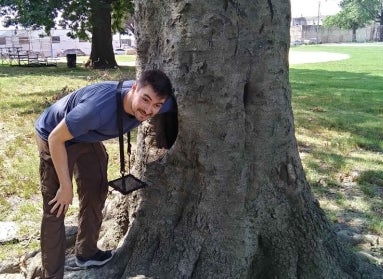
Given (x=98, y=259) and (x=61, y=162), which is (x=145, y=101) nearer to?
(x=61, y=162)

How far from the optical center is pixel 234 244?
3273 millimetres

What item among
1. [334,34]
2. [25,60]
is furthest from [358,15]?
[25,60]

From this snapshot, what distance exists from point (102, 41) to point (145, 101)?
21.2 m

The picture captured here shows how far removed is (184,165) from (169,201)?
276mm

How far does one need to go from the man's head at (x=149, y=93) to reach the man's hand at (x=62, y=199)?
0.66m

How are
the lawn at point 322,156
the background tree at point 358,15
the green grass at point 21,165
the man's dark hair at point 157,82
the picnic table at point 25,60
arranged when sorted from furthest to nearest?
the background tree at point 358,15 < the picnic table at point 25,60 < the lawn at point 322,156 < the green grass at point 21,165 < the man's dark hair at point 157,82

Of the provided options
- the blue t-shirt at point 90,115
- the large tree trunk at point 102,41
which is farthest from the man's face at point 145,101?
the large tree trunk at point 102,41

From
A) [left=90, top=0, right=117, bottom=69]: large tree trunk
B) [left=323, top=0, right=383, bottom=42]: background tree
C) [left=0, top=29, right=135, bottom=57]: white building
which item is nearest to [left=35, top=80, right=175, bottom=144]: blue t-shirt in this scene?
[left=90, top=0, right=117, bottom=69]: large tree trunk

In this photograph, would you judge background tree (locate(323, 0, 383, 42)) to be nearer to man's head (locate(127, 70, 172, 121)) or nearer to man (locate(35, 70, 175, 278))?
man (locate(35, 70, 175, 278))

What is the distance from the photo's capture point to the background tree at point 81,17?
2027 centimetres

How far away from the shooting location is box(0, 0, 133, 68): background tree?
2027 centimetres

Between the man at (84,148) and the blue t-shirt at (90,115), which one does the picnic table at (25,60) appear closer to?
the man at (84,148)

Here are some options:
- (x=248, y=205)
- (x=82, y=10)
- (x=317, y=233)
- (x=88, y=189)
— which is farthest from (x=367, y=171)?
(x=82, y=10)

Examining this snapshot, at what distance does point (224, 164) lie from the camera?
319 cm
